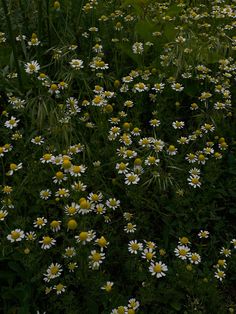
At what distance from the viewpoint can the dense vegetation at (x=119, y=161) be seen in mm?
2119

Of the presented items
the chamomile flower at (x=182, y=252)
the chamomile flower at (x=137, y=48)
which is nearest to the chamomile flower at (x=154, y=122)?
the chamomile flower at (x=137, y=48)

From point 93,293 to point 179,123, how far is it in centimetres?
125

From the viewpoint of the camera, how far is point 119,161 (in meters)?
2.63

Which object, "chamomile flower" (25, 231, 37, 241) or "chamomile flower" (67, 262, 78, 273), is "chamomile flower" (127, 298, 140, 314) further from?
"chamomile flower" (25, 231, 37, 241)

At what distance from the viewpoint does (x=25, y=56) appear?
123 inches

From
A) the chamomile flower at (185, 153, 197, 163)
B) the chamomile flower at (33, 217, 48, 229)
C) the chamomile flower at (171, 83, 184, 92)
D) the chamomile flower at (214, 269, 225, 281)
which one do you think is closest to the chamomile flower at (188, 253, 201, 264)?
the chamomile flower at (214, 269, 225, 281)

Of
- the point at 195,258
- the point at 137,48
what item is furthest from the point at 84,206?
the point at 137,48

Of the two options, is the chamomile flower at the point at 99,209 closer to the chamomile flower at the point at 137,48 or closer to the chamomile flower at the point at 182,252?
the chamomile flower at the point at 182,252

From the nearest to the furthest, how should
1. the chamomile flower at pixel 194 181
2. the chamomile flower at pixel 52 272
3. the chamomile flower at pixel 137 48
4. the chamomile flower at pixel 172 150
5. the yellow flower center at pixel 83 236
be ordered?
the yellow flower center at pixel 83 236 < the chamomile flower at pixel 52 272 < the chamomile flower at pixel 194 181 < the chamomile flower at pixel 172 150 < the chamomile flower at pixel 137 48

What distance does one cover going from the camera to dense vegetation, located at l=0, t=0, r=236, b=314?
83.4 inches

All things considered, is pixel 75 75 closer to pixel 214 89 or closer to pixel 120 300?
pixel 214 89

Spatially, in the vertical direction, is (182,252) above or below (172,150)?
below

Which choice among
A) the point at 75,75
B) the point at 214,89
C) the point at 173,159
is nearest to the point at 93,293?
the point at 173,159

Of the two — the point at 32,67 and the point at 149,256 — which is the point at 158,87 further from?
the point at 149,256
